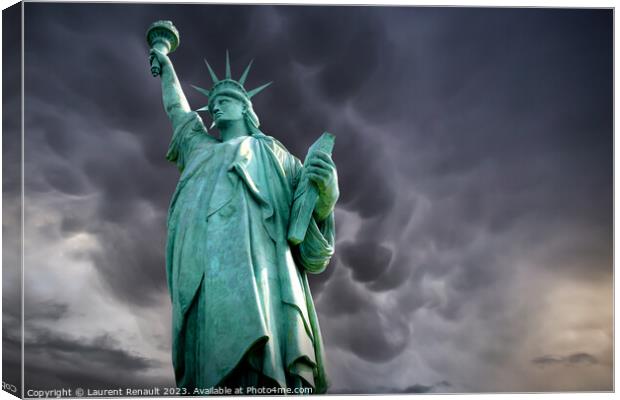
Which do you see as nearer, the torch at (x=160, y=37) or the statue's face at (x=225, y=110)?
the statue's face at (x=225, y=110)

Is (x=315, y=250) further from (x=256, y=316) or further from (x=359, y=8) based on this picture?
(x=359, y=8)

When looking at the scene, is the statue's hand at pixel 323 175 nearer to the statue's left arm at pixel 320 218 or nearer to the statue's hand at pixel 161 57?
the statue's left arm at pixel 320 218

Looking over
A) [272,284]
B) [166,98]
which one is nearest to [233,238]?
[272,284]

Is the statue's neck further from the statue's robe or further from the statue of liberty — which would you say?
the statue's robe

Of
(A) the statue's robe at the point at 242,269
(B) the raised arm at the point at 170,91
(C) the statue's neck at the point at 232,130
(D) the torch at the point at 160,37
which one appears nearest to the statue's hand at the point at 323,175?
(A) the statue's robe at the point at 242,269

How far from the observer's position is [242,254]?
12.6m

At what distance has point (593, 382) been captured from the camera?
14078 mm

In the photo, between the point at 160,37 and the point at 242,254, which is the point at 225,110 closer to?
the point at 160,37

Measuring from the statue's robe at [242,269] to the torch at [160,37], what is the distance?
1.71 m

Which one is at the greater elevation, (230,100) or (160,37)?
(160,37)

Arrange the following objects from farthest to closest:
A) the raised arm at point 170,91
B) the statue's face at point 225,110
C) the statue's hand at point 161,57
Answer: the statue's hand at point 161,57 → the raised arm at point 170,91 → the statue's face at point 225,110

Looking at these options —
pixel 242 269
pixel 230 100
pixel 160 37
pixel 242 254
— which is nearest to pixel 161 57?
pixel 160 37

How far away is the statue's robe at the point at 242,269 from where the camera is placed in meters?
12.1

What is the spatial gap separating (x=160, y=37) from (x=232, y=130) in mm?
1965
